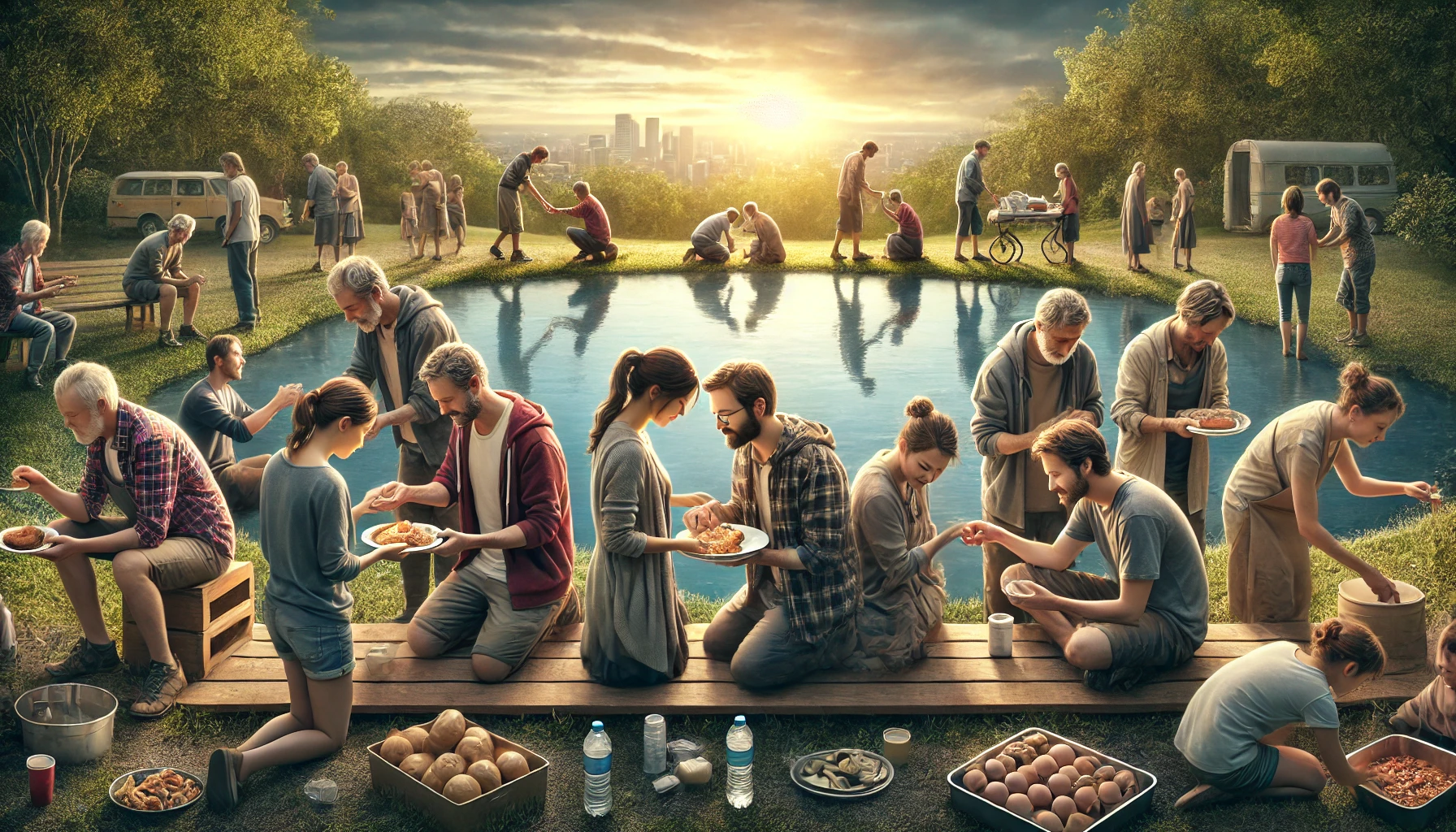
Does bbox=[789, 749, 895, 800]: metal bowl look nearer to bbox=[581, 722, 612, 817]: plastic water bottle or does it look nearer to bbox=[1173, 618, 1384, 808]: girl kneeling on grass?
bbox=[581, 722, 612, 817]: plastic water bottle

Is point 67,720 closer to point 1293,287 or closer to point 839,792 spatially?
point 839,792

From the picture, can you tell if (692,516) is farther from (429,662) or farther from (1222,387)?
(1222,387)

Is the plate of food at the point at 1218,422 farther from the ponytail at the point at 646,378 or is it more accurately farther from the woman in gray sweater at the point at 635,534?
the ponytail at the point at 646,378

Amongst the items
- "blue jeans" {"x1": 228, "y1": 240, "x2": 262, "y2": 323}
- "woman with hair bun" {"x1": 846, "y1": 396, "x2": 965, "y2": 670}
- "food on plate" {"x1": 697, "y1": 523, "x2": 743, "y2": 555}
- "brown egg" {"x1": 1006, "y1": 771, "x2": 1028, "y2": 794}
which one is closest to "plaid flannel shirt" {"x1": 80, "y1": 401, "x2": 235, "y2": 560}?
"food on plate" {"x1": 697, "y1": 523, "x2": 743, "y2": 555}

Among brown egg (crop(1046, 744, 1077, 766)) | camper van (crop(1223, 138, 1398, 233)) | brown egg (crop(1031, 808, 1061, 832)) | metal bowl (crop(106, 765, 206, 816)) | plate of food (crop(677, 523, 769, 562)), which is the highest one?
camper van (crop(1223, 138, 1398, 233))

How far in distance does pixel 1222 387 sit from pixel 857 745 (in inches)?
108

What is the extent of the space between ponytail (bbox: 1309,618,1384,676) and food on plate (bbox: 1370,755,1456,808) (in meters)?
0.59

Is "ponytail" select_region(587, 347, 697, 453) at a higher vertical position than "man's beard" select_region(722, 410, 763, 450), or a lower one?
higher

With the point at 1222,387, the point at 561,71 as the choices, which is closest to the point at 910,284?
the point at 561,71

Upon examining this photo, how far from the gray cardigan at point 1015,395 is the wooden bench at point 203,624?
366 centimetres

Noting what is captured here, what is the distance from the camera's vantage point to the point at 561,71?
1903cm

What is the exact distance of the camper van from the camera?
1071 centimetres

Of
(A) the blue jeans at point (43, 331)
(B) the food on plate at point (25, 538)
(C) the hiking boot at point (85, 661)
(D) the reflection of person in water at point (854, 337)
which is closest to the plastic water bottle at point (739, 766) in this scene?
(C) the hiking boot at point (85, 661)

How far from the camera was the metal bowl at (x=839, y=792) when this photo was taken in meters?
4.72
